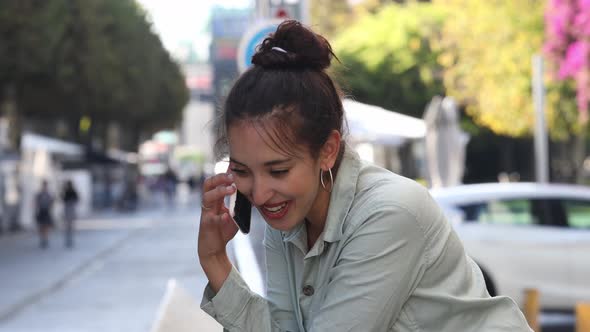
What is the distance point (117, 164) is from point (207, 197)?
192 feet

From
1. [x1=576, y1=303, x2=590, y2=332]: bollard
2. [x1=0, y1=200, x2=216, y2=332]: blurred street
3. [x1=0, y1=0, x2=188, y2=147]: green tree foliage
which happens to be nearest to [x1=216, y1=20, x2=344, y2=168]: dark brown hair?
[x1=0, y1=200, x2=216, y2=332]: blurred street

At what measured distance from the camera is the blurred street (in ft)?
45.4

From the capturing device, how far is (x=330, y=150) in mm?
2613

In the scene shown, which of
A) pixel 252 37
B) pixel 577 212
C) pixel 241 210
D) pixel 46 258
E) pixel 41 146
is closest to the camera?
pixel 241 210

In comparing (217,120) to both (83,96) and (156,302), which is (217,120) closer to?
(156,302)

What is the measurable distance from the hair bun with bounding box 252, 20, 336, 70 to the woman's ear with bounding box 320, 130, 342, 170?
16 centimetres

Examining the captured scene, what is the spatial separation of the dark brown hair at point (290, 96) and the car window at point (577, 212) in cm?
931

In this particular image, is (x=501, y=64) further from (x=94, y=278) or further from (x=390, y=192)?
(x=390, y=192)

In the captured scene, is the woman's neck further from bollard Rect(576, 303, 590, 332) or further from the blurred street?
bollard Rect(576, 303, 590, 332)

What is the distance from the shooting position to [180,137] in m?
175

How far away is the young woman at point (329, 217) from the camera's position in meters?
2.45

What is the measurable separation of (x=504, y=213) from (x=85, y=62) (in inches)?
1317

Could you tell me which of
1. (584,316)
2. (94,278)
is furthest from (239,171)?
(94,278)

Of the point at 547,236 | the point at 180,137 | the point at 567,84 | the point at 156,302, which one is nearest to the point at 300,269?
the point at 547,236
